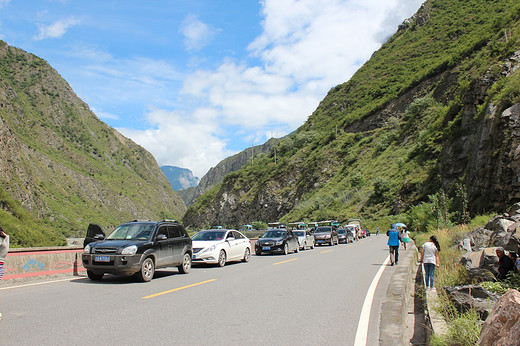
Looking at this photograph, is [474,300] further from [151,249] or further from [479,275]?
[151,249]

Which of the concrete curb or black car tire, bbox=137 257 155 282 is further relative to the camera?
black car tire, bbox=137 257 155 282

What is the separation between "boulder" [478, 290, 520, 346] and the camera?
3.67m

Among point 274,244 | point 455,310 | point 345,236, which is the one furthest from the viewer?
point 345,236

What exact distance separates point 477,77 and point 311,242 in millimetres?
22719

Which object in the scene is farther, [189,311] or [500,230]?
[500,230]

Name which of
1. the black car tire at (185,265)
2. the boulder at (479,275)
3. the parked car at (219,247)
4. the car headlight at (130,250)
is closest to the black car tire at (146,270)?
the car headlight at (130,250)

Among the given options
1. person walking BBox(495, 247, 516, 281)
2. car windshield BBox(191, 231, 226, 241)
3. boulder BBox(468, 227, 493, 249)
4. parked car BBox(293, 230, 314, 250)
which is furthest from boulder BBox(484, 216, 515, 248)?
parked car BBox(293, 230, 314, 250)

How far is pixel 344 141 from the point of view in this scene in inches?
3307

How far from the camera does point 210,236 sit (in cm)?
1738

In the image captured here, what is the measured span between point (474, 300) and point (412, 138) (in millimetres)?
64903

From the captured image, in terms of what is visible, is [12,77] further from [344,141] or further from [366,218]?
[366,218]

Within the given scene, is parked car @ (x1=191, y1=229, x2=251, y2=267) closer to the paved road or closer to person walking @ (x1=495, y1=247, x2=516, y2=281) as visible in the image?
the paved road

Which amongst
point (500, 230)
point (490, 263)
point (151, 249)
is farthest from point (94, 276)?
point (500, 230)

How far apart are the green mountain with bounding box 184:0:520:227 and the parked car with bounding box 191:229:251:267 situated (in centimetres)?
1349
